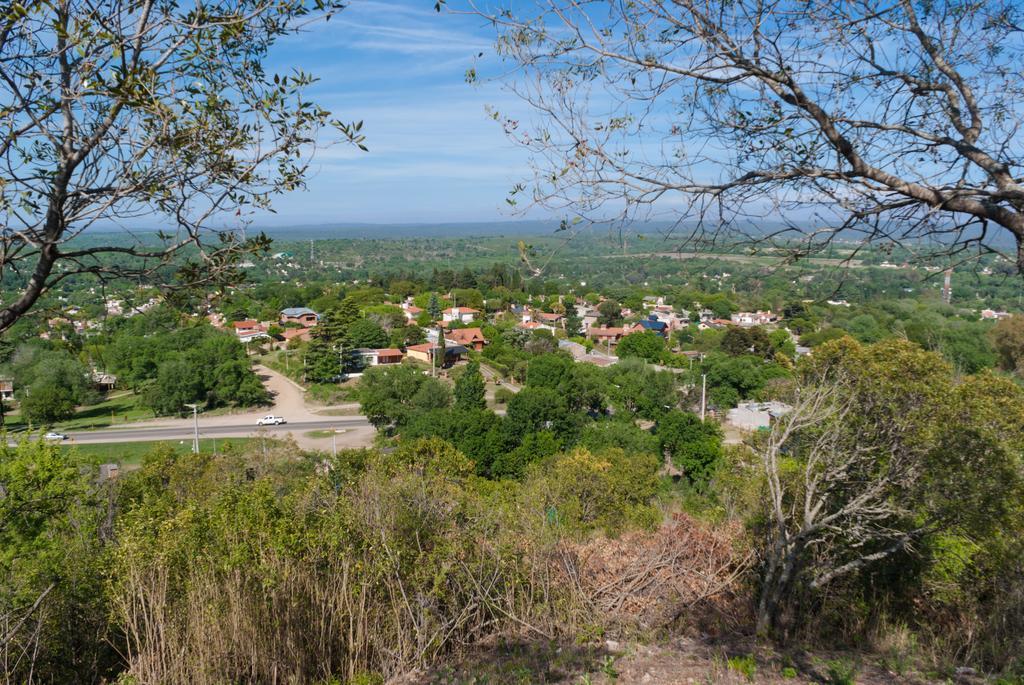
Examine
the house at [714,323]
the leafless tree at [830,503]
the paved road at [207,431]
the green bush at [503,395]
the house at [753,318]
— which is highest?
the leafless tree at [830,503]

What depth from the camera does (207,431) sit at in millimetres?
21906

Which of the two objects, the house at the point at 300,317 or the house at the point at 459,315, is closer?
the house at the point at 459,315

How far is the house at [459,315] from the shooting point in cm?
3913

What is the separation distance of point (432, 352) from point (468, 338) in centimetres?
420

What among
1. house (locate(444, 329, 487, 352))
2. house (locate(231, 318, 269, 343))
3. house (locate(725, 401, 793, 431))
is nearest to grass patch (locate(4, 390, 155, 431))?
house (locate(231, 318, 269, 343))

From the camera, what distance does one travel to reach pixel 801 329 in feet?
122

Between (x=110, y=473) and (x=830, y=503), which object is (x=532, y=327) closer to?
(x=110, y=473)

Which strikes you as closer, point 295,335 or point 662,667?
point 662,667

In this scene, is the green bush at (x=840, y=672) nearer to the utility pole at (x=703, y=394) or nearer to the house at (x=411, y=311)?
the utility pole at (x=703, y=394)

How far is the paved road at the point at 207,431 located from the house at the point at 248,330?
14150 mm

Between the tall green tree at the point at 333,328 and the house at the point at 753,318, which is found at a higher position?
the tall green tree at the point at 333,328

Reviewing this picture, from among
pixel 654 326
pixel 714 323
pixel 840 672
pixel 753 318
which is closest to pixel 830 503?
pixel 840 672

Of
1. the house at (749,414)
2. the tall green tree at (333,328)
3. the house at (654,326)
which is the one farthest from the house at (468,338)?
the house at (749,414)

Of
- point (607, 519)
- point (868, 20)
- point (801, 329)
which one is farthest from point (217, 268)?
point (801, 329)
